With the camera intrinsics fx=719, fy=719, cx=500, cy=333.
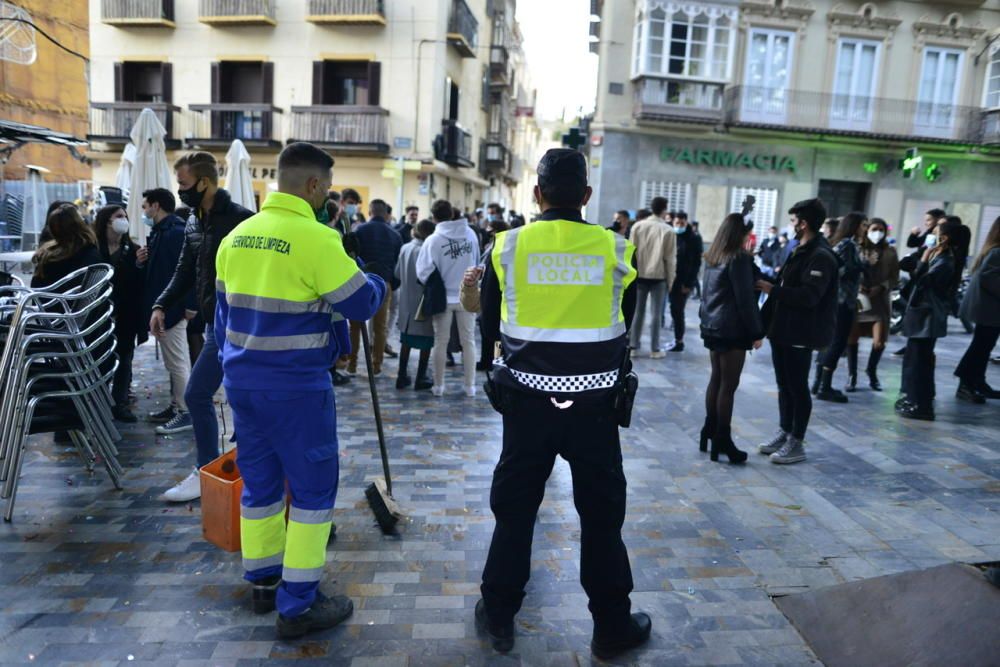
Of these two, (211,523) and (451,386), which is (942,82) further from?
(211,523)

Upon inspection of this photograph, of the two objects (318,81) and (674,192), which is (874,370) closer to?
(674,192)

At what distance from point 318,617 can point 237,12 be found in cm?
2335

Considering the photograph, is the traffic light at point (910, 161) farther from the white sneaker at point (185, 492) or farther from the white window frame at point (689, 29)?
the white sneaker at point (185, 492)

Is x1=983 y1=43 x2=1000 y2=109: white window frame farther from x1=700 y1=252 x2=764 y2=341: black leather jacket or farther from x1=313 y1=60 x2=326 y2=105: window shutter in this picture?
x1=700 y1=252 x2=764 y2=341: black leather jacket

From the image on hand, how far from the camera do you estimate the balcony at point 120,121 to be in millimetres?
22977

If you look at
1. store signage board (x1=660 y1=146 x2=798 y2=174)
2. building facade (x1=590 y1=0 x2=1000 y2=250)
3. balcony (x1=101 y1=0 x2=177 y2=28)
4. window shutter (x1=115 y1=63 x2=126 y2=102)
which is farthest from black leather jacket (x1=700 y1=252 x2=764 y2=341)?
window shutter (x1=115 y1=63 x2=126 y2=102)

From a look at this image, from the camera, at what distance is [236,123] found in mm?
22859

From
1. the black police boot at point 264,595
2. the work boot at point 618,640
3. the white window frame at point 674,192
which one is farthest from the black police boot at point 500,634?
the white window frame at point 674,192

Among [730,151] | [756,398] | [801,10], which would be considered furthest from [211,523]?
[801,10]

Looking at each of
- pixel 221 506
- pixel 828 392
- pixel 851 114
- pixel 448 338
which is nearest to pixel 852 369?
pixel 828 392

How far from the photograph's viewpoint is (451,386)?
8.06 meters

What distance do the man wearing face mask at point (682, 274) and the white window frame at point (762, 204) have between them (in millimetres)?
9787

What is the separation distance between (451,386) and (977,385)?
19.1 feet

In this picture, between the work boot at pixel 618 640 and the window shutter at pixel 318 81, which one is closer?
the work boot at pixel 618 640
